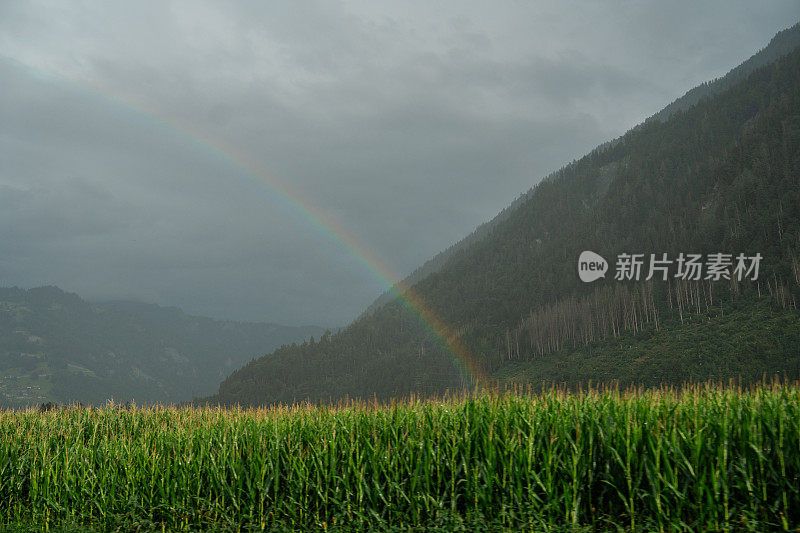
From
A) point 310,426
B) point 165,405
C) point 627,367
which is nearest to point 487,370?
point 627,367

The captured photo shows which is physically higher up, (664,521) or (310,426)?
(310,426)

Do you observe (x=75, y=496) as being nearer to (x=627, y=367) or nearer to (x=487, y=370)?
(x=627, y=367)

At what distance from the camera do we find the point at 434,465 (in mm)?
12984

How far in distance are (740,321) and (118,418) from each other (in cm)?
13927

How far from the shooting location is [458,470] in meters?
12.6

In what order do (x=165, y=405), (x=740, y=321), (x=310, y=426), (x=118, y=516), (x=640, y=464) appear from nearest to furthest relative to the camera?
(x=640, y=464) → (x=118, y=516) → (x=310, y=426) → (x=165, y=405) → (x=740, y=321)

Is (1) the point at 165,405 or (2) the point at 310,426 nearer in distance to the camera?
(2) the point at 310,426

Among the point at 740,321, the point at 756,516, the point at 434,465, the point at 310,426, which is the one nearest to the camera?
the point at 756,516

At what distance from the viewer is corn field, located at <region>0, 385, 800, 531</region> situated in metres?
10.9

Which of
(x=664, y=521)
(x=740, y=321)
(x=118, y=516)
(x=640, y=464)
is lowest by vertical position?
(x=118, y=516)

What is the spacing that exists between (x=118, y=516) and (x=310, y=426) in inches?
219

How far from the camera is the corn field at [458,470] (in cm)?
1086

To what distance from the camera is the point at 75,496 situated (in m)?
15.6

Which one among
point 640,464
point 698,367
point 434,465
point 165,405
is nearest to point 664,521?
point 640,464
